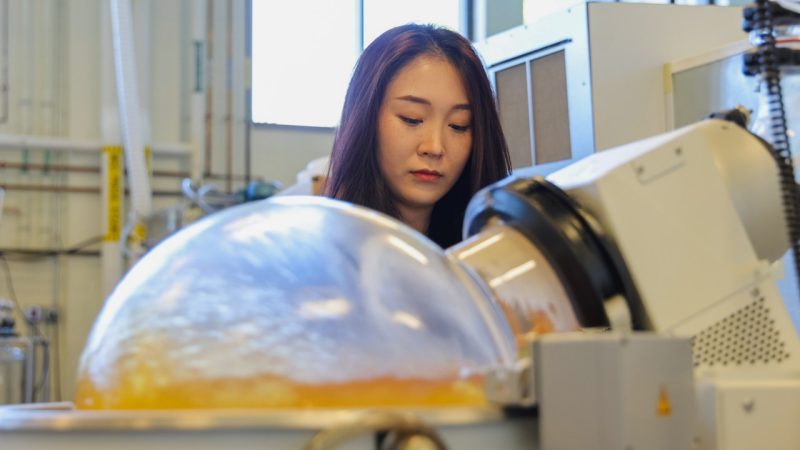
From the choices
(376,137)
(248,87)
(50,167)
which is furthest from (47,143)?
(376,137)

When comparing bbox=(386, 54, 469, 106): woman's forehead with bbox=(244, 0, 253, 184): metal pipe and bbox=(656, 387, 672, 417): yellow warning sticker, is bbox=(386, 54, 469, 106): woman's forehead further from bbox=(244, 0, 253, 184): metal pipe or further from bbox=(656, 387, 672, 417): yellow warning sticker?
bbox=(244, 0, 253, 184): metal pipe

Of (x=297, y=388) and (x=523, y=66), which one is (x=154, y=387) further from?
(x=523, y=66)

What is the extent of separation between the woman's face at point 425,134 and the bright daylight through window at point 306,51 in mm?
3132

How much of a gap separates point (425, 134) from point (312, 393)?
2.79 ft

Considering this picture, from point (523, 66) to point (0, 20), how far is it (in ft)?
9.17

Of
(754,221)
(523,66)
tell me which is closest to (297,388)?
(754,221)

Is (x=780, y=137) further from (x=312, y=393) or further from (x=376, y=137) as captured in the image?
(x=376, y=137)

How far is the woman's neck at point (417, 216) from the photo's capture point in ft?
4.63

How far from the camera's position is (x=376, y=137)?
1424 mm

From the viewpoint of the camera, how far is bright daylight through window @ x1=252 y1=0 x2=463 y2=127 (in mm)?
4539

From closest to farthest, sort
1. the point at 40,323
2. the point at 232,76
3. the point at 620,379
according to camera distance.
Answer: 1. the point at 620,379
2. the point at 40,323
3. the point at 232,76

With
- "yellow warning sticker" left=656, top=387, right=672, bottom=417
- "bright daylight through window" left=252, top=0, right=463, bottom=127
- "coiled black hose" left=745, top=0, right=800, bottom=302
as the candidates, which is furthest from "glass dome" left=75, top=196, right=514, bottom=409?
"bright daylight through window" left=252, top=0, right=463, bottom=127

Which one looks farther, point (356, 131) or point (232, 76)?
point (232, 76)

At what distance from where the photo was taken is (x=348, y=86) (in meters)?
1.51
